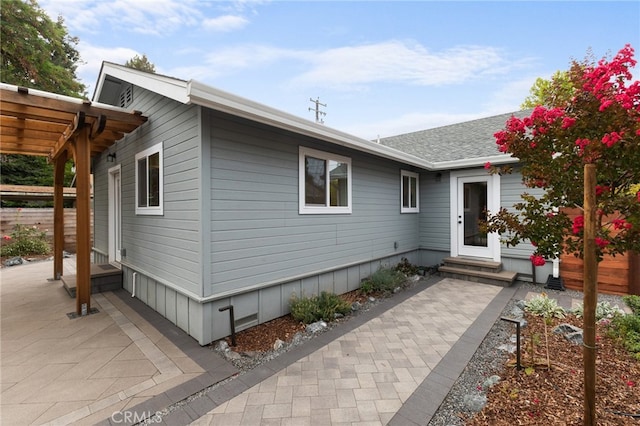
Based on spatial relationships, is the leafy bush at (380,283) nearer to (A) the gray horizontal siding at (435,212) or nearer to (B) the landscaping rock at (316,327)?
(B) the landscaping rock at (316,327)

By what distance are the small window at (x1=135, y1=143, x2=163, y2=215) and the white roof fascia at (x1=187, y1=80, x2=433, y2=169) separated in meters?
1.67

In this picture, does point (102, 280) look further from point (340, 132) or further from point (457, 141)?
point (457, 141)

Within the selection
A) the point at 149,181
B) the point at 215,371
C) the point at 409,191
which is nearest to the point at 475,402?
the point at 215,371

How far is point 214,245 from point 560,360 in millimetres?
3971

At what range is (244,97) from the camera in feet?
10.6

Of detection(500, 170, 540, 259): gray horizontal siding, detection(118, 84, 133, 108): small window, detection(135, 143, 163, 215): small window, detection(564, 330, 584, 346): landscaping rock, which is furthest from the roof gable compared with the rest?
detection(564, 330, 584, 346): landscaping rock

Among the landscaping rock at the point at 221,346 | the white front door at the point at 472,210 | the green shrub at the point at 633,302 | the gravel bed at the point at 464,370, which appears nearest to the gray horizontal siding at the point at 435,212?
the white front door at the point at 472,210

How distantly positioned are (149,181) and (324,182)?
2.92m

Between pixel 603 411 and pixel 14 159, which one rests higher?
pixel 14 159

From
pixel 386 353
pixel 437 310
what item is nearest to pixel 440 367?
pixel 386 353

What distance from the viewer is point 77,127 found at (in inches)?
148

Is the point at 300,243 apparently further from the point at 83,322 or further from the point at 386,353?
the point at 83,322

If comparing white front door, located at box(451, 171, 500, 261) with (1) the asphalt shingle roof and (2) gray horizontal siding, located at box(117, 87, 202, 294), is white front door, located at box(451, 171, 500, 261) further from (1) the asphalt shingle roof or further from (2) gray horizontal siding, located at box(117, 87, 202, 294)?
(2) gray horizontal siding, located at box(117, 87, 202, 294)

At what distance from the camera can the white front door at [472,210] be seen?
21.2 ft
